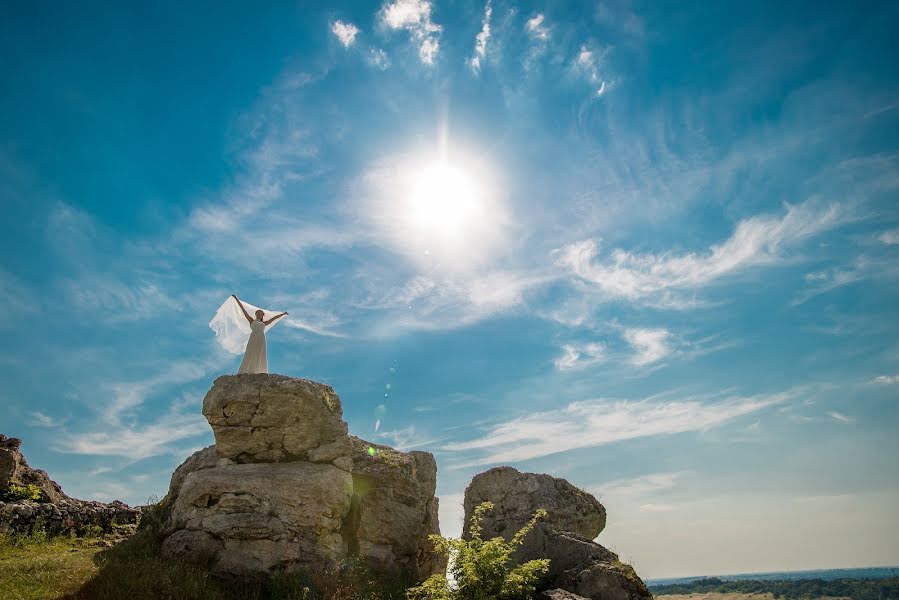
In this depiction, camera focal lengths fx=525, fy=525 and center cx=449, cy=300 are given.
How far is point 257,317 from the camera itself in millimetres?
22672

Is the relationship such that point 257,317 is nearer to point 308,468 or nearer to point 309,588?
point 308,468

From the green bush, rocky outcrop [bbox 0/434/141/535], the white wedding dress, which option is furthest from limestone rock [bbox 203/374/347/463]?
the green bush

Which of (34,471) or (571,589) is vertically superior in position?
(34,471)

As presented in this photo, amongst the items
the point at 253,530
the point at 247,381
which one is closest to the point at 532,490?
the point at 253,530

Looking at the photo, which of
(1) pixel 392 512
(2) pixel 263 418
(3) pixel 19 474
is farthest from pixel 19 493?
(1) pixel 392 512

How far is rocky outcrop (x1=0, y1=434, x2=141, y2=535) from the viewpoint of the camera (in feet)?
64.7

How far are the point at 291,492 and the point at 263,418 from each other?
10.7 ft

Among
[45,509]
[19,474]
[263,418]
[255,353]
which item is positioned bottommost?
[45,509]

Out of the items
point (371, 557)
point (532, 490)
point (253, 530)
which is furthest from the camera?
point (532, 490)

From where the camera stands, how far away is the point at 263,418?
768 inches

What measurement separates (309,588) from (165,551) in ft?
17.6

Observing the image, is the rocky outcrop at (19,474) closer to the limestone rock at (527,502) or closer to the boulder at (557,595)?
the limestone rock at (527,502)

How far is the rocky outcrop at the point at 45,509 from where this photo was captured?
19.7m

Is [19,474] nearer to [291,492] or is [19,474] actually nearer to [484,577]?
[291,492]
